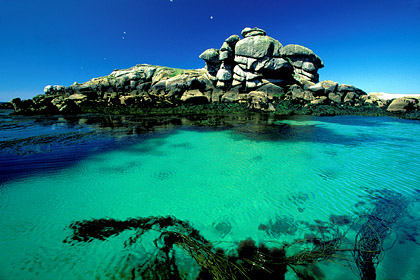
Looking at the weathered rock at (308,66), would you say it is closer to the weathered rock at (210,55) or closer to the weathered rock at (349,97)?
the weathered rock at (349,97)

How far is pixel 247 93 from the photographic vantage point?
134 ft

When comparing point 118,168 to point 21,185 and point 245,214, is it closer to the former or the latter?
point 21,185

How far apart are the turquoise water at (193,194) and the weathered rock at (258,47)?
1301 inches

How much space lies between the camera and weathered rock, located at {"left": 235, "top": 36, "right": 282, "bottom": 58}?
1443 inches

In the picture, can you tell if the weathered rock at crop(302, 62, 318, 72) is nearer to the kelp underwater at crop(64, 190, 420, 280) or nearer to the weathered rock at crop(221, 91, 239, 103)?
the weathered rock at crop(221, 91, 239, 103)

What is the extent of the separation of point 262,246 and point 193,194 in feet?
8.58

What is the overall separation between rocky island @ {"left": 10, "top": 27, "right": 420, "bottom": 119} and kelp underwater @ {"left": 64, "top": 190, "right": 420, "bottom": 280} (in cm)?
2707

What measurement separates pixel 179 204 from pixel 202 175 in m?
1.95

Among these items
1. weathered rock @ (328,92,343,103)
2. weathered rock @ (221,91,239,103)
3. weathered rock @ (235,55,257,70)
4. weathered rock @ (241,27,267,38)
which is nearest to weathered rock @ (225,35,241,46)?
weathered rock @ (241,27,267,38)

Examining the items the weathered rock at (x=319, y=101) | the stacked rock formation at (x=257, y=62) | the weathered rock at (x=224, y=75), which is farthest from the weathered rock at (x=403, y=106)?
the weathered rock at (x=224, y=75)

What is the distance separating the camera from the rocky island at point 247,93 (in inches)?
1197

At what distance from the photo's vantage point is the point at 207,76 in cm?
4666

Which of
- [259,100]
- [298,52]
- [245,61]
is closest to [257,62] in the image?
[245,61]


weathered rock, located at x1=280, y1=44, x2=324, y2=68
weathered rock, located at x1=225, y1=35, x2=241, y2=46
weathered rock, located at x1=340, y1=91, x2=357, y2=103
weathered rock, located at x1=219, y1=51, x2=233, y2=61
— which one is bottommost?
weathered rock, located at x1=340, y1=91, x2=357, y2=103
